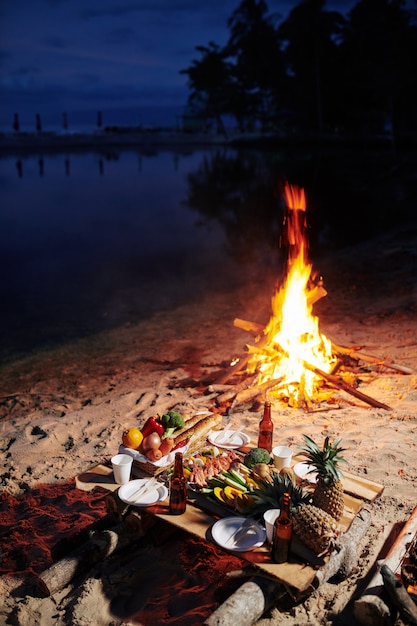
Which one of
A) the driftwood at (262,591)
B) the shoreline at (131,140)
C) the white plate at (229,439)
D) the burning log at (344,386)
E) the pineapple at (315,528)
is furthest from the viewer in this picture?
the shoreline at (131,140)

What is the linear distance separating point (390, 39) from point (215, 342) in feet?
110

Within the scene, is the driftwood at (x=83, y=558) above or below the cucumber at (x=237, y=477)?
below

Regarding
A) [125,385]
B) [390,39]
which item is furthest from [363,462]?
[390,39]

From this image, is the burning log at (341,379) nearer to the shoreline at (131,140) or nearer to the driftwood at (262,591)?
the driftwood at (262,591)

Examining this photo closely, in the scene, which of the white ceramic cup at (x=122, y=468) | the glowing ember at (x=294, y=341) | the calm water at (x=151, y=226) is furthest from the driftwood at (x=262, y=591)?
the calm water at (x=151, y=226)

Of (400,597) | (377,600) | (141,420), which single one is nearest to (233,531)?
(377,600)

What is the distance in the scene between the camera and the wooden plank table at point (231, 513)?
3656 mm

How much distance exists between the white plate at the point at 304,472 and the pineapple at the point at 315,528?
71cm

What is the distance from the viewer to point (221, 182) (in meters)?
41.8

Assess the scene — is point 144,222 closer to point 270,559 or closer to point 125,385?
point 125,385

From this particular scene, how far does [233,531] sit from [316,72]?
55323 mm

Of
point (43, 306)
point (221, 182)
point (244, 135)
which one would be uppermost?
point (244, 135)

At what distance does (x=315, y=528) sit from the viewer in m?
3.78

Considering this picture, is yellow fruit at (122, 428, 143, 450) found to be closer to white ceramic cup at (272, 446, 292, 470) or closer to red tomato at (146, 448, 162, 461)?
red tomato at (146, 448, 162, 461)
